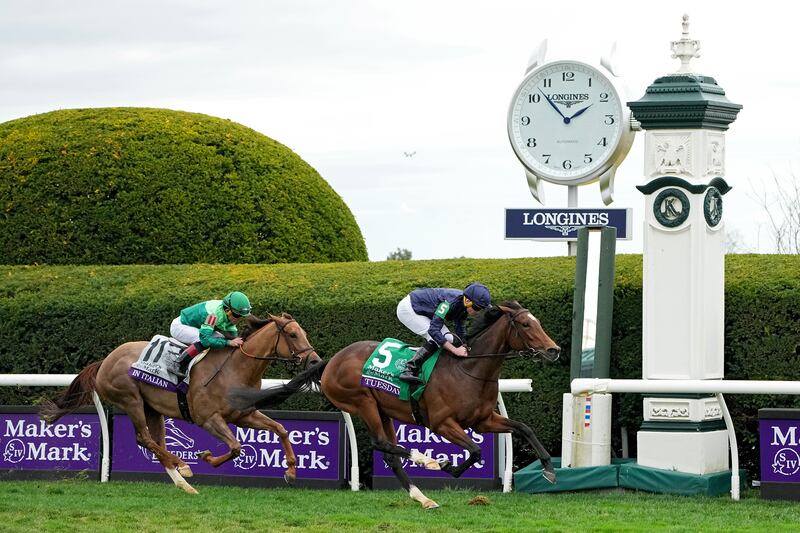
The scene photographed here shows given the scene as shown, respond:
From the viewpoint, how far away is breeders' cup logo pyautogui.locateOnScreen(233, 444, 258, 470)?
10984 millimetres

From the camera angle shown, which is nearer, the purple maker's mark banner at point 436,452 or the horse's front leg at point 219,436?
the horse's front leg at point 219,436

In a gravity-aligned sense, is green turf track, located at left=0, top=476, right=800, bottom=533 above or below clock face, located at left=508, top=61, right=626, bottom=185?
below

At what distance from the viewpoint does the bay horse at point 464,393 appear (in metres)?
9.22

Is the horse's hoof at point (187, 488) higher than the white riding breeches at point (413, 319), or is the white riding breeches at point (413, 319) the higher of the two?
the white riding breeches at point (413, 319)

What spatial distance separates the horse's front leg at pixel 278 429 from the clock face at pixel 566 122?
4.70 metres

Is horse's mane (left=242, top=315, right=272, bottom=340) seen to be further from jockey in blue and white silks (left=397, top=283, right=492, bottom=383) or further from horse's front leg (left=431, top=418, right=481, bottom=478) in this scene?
horse's front leg (left=431, top=418, right=481, bottom=478)

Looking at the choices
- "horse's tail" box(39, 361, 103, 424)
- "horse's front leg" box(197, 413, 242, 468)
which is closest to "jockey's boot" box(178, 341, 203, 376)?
"horse's front leg" box(197, 413, 242, 468)

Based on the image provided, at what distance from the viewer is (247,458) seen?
433 inches

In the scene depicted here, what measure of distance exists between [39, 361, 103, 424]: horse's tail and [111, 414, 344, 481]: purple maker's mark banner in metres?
0.69

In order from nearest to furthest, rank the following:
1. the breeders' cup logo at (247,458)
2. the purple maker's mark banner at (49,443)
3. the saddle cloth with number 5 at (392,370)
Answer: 1. the saddle cloth with number 5 at (392,370)
2. the breeders' cup logo at (247,458)
3. the purple maker's mark banner at (49,443)

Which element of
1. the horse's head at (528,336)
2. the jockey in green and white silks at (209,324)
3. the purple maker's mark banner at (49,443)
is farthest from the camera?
the purple maker's mark banner at (49,443)

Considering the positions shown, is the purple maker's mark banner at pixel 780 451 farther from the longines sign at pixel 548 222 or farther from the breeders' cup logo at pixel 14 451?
the breeders' cup logo at pixel 14 451

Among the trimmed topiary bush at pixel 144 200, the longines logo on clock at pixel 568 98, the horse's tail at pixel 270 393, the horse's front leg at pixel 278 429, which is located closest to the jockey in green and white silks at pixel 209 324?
the horse's tail at pixel 270 393

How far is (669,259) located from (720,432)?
1.31 m
